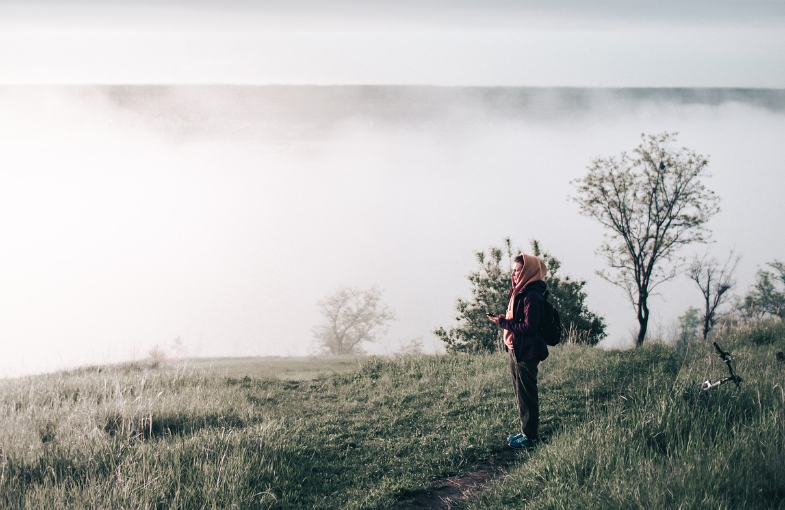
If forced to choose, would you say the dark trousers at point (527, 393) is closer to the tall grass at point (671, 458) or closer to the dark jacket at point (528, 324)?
the dark jacket at point (528, 324)

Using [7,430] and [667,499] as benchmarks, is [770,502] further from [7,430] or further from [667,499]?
[7,430]

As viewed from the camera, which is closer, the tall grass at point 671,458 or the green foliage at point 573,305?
the tall grass at point 671,458

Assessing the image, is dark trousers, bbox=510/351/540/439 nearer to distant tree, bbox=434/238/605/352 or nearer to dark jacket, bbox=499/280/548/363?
dark jacket, bbox=499/280/548/363

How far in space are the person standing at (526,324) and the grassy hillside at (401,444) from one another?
32.5 inches

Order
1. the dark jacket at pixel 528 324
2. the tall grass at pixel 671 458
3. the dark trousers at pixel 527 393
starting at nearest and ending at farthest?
1. the tall grass at pixel 671 458
2. the dark jacket at pixel 528 324
3. the dark trousers at pixel 527 393

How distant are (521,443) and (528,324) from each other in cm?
186

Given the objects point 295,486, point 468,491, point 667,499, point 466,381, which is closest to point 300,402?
point 466,381

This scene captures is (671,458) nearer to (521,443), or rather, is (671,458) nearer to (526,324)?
(526,324)

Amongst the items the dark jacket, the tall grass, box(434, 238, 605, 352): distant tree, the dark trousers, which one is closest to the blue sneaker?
the dark trousers

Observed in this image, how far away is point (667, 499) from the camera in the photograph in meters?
4.49

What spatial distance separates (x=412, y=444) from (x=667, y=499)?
3.71 meters

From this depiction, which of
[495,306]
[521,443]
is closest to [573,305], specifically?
[495,306]

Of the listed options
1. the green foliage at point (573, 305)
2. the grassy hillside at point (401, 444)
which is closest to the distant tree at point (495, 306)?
the green foliage at point (573, 305)

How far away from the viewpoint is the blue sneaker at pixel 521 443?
6.99m
